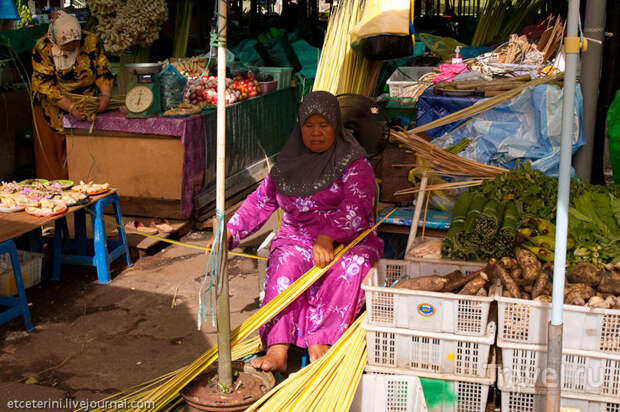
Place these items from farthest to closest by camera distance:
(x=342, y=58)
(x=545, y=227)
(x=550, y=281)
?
1. (x=342, y=58)
2. (x=545, y=227)
3. (x=550, y=281)

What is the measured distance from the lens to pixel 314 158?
3.56 metres

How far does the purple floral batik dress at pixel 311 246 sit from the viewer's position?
3.24 m

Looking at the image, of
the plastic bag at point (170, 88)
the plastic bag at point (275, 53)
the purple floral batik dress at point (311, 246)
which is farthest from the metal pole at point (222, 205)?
the plastic bag at point (275, 53)

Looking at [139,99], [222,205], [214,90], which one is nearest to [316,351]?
[222,205]

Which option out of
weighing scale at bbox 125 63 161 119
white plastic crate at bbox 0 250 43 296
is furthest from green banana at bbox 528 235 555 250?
weighing scale at bbox 125 63 161 119

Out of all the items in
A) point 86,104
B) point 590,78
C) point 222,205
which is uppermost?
point 590,78

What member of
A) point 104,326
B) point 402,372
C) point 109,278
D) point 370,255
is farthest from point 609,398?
point 109,278

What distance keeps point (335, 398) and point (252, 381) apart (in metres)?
0.52

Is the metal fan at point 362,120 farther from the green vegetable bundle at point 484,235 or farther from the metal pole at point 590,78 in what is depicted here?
the metal pole at point 590,78

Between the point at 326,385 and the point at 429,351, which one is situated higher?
the point at 429,351

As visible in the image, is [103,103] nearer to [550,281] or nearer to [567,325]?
[550,281]

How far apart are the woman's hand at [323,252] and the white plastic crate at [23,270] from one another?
7.63ft

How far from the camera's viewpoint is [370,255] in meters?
3.39

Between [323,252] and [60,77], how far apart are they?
378 cm
